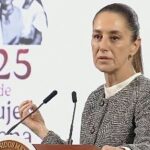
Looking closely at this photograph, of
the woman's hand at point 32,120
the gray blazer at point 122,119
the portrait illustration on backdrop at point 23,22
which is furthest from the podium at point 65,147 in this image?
the portrait illustration on backdrop at point 23,22

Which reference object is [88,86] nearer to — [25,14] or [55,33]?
[55,33]

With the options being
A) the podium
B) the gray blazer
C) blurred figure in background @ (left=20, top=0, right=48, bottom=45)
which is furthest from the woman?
blurred figure in background @ (left=20, top=0, right=48, bottom=45)

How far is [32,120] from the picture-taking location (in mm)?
1421

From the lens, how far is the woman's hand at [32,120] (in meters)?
1.39

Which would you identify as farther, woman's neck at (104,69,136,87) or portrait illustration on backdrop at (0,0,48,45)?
portrait illustration on backdrop at (0,0,48,45)

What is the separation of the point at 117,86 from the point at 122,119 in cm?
12

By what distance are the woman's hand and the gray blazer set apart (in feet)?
0.11

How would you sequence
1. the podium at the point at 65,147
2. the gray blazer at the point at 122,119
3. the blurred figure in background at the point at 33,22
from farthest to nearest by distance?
the blurred figure in background at the point at 33,22
the gray blazer at the point at 122,119
the podium at the point at 65,147


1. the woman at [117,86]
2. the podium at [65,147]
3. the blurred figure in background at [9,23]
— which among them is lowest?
the podium at [65,147]

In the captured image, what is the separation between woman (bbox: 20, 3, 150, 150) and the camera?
126cm

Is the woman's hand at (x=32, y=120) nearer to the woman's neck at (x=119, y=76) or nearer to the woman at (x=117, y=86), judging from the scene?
the woman at (x=117, y=86)

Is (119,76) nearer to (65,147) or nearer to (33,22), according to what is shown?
(65,147)

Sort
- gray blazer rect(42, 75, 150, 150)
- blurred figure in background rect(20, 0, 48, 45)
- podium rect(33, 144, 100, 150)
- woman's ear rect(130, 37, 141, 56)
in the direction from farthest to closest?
blurred figure in background rect(20, 0, 48, 45) < woman's ear rect(130, 37, 141, 56) < gray blazer rect(42, 75, 150, 150) < podium rect(33, 144, 100, 150)

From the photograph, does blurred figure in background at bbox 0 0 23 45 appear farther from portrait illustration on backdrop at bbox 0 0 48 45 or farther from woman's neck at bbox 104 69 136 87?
woman's neck at bbox 104 69 136 87
